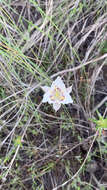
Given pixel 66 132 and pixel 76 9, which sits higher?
pixel 76 9

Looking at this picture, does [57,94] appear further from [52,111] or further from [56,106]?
[52,111]

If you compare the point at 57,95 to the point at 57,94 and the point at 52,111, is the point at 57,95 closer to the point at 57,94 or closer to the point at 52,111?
the point at 57,94

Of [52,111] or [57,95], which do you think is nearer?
[57,95]

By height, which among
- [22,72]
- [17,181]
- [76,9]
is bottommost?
[17,181]

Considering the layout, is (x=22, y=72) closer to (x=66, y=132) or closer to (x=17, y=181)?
(x=66, y=132)

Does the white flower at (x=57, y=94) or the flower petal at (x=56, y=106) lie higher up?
the white flower at (x=57, y=94)

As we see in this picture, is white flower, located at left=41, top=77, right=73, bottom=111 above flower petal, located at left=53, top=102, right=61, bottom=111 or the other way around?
above

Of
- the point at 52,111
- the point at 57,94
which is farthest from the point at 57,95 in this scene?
the point at 52,111

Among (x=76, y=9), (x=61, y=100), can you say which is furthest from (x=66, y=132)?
(x=76, y=9)
